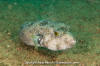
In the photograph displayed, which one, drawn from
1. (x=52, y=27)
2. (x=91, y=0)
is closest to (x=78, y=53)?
(x=52, y=27)

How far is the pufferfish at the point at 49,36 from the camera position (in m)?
3.04

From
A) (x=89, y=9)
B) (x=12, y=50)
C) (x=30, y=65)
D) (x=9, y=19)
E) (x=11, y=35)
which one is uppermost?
(x=89, y=9)

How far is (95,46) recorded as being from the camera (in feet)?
13.0

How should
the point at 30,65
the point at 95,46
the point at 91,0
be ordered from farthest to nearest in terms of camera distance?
the point at 91,0 → the point at 95,46 → the point at 30,65

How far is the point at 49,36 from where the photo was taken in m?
3.10

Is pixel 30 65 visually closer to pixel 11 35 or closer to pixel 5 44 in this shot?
pixel 5 44

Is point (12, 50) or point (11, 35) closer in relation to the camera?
point (12, 50)

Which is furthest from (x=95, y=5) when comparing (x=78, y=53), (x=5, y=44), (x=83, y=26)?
(x=5, y=44)

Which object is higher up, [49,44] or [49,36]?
[49,36]

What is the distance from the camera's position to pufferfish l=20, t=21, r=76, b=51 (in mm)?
3041

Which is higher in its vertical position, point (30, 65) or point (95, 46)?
point (95, 46)

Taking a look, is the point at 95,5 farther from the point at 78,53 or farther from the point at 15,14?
the point at 78,53

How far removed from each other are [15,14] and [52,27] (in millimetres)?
3604

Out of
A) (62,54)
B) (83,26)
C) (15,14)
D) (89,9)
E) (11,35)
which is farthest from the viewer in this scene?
(89,9)
